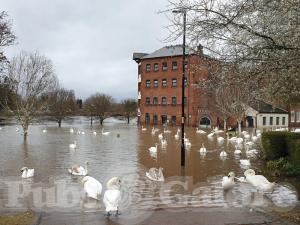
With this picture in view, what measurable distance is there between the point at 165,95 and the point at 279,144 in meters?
56.5

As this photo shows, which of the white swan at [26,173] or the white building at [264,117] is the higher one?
the white building at [264,117]

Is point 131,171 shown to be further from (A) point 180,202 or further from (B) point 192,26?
(B) point 192,26

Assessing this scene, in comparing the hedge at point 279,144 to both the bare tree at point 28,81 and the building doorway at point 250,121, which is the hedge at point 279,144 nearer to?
the bare tree at point 28,81

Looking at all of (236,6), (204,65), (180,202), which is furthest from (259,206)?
(236,6)

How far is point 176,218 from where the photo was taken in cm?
905

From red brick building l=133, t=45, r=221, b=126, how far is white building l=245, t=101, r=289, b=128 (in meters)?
5.84

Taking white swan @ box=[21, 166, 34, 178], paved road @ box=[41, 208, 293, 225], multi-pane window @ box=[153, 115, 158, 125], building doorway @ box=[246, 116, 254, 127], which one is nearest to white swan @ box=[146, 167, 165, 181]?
white swan @ box=[21, 166, 34, 178]

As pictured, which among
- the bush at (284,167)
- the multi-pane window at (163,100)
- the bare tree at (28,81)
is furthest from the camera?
the multi-pane window at (163,100)

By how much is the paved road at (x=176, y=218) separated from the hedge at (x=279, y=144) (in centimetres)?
789

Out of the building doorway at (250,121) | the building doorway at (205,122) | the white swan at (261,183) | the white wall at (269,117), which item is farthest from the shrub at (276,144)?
the building doorway at (250,121)

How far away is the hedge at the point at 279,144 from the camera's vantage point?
663 inches

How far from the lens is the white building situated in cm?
6811

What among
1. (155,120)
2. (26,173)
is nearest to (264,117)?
(155,120)

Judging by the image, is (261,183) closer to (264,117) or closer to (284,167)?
(284,167)
